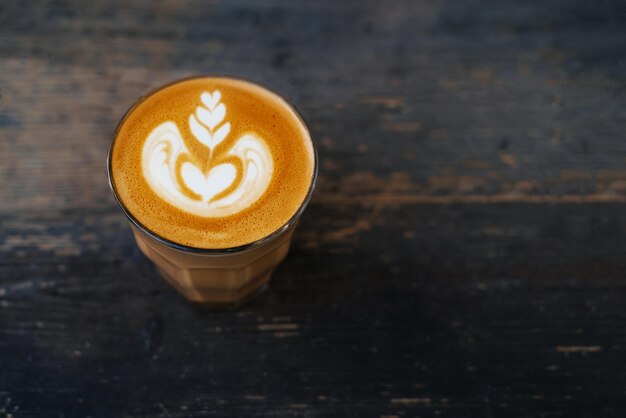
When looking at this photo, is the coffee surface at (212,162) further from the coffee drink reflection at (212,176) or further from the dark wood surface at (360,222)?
the dark wood surface at (360,222)

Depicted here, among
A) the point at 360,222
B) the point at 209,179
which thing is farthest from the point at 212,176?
the point at 360,222

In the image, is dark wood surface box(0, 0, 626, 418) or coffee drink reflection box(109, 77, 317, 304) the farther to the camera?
dark wood surface box(0, 0, 626, 418)

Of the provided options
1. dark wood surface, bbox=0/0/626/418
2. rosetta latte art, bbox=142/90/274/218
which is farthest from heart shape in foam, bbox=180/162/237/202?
dark wood surface, bbox=0/0/626/418

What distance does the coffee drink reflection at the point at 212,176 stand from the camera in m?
0.58

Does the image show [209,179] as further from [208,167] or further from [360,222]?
[360,222]

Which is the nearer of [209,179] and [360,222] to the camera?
[209,179]

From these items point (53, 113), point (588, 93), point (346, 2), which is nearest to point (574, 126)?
point (588, 93)

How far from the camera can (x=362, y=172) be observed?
783mm

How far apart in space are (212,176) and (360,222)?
0.71 feet

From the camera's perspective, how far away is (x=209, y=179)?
62cm

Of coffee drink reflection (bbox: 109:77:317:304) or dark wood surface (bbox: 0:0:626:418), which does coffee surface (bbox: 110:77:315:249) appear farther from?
dark wood surface (bbox: 0:0:626:418)

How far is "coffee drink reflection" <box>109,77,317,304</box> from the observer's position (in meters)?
0.58

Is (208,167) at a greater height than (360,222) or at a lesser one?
greater

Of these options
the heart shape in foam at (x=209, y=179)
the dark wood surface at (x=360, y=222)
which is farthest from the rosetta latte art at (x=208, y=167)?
the dark wood surface at (x=360, y=222)
